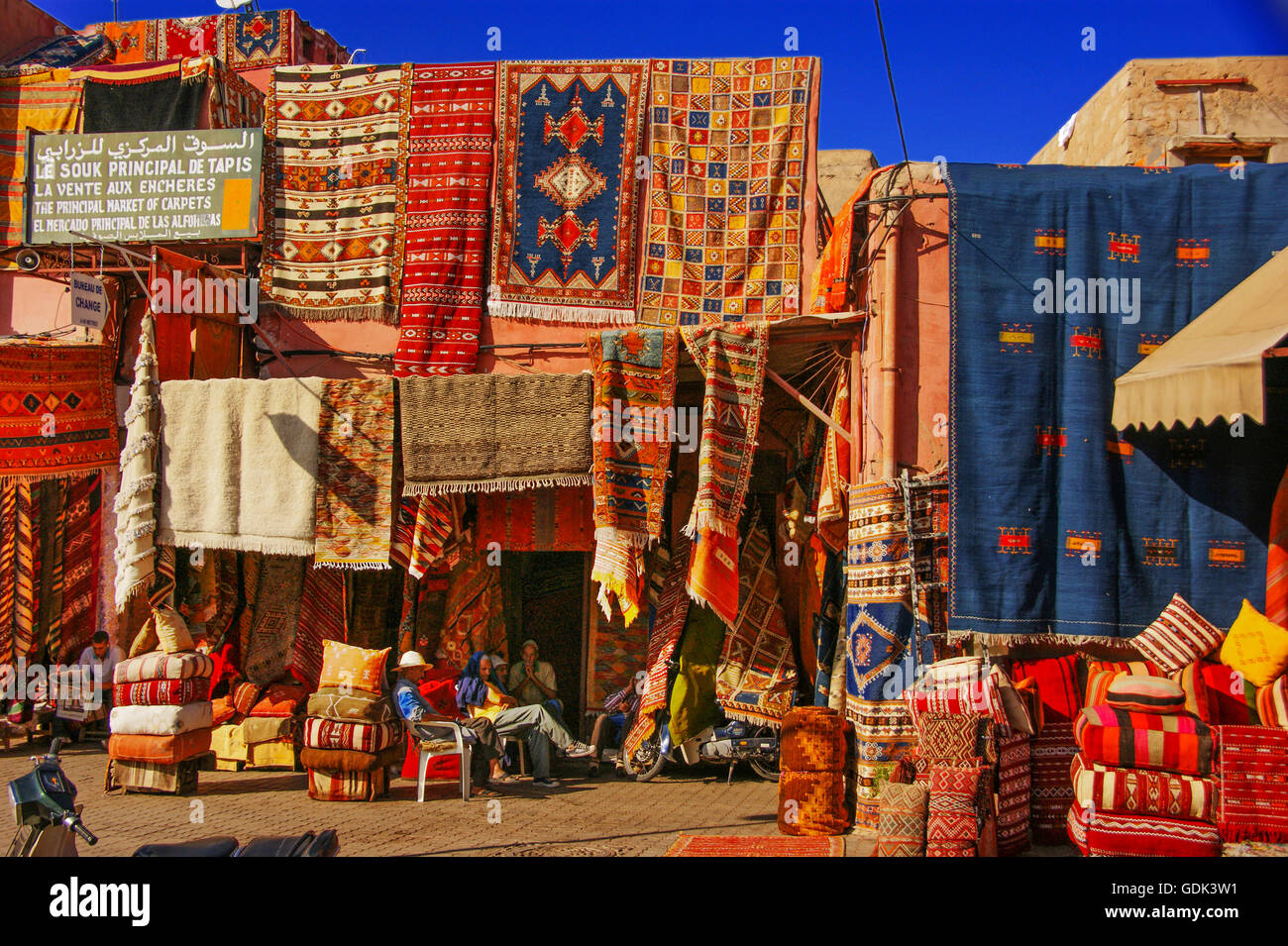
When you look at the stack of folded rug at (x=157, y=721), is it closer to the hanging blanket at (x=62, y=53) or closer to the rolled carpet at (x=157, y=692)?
the rolled carpet at (x=157, y=692)

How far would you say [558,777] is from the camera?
30.4 feet

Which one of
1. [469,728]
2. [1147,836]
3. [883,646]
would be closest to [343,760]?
[469,728]

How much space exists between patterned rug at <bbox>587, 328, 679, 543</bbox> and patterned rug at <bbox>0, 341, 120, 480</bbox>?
4938 millimetres

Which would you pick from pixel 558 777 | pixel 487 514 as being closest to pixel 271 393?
pixel 487 514

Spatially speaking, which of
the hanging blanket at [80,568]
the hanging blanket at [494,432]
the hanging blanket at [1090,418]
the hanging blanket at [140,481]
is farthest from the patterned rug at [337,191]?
the hanging blanket at [1090,418]

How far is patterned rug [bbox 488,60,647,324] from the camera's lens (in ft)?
31.3

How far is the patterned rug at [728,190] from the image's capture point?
9320mm

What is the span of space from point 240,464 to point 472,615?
2.50m

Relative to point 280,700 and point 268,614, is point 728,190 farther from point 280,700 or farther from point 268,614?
point 280,700

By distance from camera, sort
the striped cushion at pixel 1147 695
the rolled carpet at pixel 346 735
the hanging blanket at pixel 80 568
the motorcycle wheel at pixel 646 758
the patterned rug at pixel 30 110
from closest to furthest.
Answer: the striped cushion at pixel 1147 695, the rolled carpet at pixel 346 735, the motorcycle wheel at pixel 646 758, the hanging blanket at pixel 80 568, the patterned rug at pixel 30 110

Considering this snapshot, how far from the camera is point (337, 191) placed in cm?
1017

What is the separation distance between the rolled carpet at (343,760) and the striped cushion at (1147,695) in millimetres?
5265

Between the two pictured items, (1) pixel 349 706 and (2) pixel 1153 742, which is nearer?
(2) pixel 1153 742
